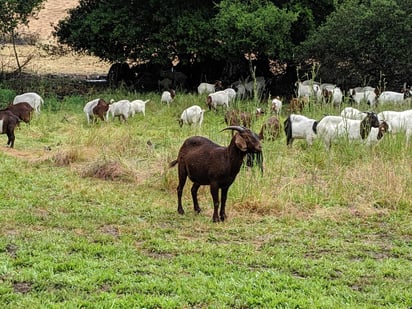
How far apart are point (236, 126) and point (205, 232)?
1262mm

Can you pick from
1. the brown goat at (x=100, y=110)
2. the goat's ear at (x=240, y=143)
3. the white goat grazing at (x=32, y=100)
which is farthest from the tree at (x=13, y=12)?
the goat's ear at (x=240, y=143)

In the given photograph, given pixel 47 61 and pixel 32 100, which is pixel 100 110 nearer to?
pixel 32 100

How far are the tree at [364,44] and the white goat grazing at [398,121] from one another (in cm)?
453

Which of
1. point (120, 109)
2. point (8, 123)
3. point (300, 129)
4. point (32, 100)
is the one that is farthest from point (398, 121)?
point (32, 100)

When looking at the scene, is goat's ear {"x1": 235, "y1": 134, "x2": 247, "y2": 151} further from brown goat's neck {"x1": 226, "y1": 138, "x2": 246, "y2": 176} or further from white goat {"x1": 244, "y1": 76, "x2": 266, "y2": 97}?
white goat {"x1": 244, "y1": 76, "x2": 266, "y2": 97}

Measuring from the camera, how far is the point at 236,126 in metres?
6.98

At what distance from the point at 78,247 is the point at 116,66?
57.8 ft

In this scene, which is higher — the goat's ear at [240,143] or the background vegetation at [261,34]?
the background vegetation at [261,34]

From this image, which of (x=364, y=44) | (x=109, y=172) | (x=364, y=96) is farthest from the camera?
(x=364, y=44)

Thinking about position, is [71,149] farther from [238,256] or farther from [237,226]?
[238,256]

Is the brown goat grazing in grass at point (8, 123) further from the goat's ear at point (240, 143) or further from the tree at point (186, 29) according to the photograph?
the tree at point (186, 29)

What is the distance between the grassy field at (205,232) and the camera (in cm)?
494

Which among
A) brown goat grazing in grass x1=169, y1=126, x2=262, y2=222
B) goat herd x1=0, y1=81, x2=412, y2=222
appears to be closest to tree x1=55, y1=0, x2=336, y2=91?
goat herd x1=0, y1=81, x2=412, y2=222

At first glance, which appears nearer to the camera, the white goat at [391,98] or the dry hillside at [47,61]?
the white goat at [391,98]
